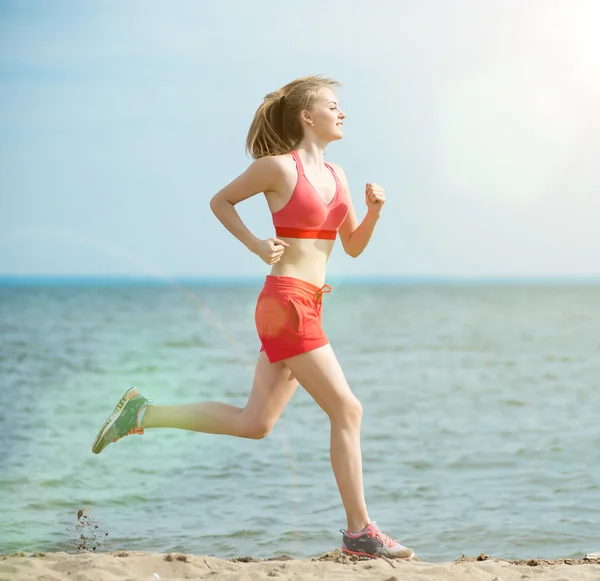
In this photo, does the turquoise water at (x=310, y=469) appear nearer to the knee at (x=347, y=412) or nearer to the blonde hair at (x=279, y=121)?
the knee at (x=347, y=412)

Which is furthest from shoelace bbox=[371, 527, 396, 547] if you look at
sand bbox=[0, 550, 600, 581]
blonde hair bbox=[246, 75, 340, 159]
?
blonde hair bbox=[246, 75, 340, 159]

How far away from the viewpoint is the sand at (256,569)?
3949 mm

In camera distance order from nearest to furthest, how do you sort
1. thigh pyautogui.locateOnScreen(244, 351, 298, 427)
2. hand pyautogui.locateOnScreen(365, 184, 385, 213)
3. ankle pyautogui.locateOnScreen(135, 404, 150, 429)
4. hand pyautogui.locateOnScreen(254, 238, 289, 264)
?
hand pyautogui.locateOnScreen(254, 238, 289, 264) → thigh pyautogui.locateOnScreen(244, 351, 298, 427) → hand pyautogui.locateOnScreen(365, 184, 385, 213) → ankle pyautogui.locateOnScreen(135, 404, 150, 429)

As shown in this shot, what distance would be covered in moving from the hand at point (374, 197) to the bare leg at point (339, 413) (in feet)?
2.51

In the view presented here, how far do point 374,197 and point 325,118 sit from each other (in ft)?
1.47

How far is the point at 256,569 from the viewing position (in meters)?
4.24

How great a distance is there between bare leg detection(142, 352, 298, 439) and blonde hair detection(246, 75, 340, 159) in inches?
40.1

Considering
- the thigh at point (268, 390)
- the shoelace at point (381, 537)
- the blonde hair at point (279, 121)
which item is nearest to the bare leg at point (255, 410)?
the thigh at point (268, 390)

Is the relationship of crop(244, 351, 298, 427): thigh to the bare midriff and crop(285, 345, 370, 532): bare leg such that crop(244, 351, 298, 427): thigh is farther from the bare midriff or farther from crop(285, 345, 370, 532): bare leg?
the bare midriff

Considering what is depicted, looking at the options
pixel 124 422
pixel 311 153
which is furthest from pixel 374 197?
pixel 124 422

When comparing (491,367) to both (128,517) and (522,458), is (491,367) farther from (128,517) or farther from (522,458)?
(128,517)

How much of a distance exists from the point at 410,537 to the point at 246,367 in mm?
13063

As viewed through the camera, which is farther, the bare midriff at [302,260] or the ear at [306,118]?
the ear at [306,118]

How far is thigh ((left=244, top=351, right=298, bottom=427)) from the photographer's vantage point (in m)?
4.36
